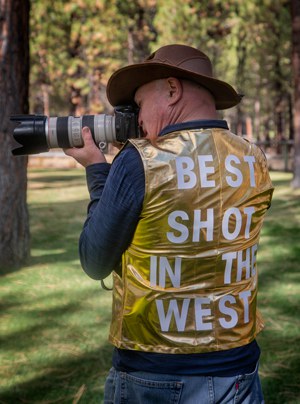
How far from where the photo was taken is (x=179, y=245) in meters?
1.86

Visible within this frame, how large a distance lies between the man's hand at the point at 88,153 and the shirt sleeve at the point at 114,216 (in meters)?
0.17

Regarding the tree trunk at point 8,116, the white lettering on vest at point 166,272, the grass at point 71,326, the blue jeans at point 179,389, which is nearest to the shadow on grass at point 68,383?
the grass at point 71,326


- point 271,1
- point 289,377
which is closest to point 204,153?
point 289,377

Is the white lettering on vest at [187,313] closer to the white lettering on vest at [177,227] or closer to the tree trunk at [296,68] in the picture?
the white lettering on vest at [177,227]

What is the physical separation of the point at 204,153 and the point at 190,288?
0.40 m

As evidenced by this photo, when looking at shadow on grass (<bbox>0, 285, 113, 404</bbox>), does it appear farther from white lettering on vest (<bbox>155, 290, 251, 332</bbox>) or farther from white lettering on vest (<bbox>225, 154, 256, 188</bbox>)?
white lettering on vest (<bbox>225, 154, 256, 188</bbox>)

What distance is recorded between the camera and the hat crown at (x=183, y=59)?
1.95m

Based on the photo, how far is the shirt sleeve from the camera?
6.05 ft

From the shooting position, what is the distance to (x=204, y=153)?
1904 mm

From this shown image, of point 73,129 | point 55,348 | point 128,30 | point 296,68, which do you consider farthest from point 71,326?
point 128,30

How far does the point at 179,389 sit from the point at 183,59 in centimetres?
99

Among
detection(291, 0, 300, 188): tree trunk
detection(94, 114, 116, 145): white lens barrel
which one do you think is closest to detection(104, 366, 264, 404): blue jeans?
detection(94, 114, 116, 145): white lens barrel

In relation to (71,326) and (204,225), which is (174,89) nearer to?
(204,225)

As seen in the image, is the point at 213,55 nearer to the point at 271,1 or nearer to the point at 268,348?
the point at 271,1
